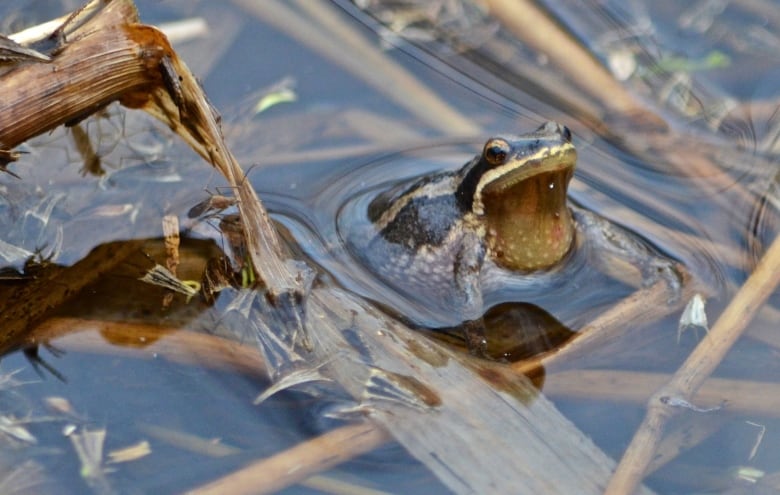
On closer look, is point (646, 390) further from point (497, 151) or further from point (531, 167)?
point (497, 151)

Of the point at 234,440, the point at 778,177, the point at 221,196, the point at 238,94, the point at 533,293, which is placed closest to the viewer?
the point at 234,440

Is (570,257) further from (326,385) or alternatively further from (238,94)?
(238,94)

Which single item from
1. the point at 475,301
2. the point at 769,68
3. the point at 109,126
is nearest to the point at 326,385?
the point at 475,301

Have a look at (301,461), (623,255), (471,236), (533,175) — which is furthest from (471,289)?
(301,461)

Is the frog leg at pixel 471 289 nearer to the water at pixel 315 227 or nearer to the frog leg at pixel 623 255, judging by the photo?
the water at pixel 315 227

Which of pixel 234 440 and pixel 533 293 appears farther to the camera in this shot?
pixel 533 293

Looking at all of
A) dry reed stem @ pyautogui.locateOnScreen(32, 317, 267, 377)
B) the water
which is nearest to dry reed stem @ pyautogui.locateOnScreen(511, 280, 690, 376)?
the water

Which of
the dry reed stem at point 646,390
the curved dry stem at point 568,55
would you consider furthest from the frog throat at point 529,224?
the curved dry stem at point 568,55
